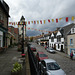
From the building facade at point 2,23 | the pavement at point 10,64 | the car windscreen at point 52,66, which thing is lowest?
the car windscreen at point 52,66

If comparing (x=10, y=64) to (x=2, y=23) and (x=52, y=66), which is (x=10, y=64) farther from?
(x=2, y=23)

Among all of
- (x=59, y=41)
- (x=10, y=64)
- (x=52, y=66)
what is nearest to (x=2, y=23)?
(x=10, y=64)

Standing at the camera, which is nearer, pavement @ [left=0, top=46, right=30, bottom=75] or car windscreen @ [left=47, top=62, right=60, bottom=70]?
pavement @ [left=0, top=46, right=30, bottom=75]

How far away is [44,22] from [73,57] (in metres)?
9.77

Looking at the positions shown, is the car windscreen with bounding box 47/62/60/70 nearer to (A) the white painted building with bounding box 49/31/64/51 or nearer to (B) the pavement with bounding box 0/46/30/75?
(B) the pavement with bounding box 0/46/30/75

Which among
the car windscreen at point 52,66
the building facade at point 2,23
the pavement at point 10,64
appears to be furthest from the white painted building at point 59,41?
the pavement at point 10,64

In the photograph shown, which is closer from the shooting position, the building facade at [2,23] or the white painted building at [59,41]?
the building facade at [2,23]

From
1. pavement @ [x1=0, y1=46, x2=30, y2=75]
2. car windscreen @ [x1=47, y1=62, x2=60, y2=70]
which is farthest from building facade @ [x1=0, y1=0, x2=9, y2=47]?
car windscreen @ [x1=47, y1=62, x2=60, y2=70]

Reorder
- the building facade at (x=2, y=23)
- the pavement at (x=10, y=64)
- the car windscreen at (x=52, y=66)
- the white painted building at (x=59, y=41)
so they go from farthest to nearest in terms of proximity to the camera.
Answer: the white painted building at (x=59, y=41), the building facade at (x=2, y=23), the car windscreen at (x=52, y=66), the pavement at (x=10, y=64)

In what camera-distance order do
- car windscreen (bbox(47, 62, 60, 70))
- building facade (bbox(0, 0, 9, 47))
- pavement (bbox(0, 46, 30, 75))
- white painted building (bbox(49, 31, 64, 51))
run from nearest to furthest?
pavement (bbox(0, 46, 30, 75))
car windscreen (bbox(47, 62, 60, 70))
building facade (bbox(0, 0, 9, 47))
white painted building (bbox(49, 31, 64, 51))

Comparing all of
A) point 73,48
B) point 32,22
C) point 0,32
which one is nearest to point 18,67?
point 0,32

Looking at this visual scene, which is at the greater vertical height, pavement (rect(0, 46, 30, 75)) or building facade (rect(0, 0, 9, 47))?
building facade (rect(0, 0, 9, 47))

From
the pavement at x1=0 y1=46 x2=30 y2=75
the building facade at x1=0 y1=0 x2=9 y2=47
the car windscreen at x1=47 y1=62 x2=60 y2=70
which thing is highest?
the building facade at x1=0 y1=0 x2=9 y2=47

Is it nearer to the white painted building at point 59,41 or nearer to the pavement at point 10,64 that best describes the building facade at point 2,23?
the pavement at point 10,64
